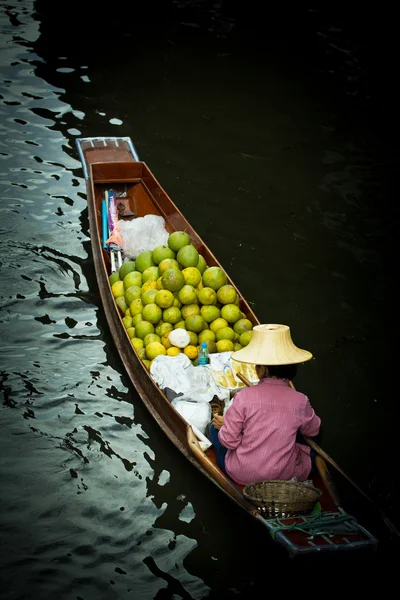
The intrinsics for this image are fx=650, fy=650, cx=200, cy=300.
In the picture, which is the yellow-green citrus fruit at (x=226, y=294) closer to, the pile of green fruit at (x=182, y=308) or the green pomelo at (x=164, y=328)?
the pile of green fruit at (x=182, y=308)

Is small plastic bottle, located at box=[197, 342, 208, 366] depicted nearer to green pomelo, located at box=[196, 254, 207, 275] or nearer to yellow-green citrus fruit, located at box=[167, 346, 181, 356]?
yellow-green citrus fruit, located at box=[167, 346, 181, 356]

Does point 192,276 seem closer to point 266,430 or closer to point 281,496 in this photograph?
point 266,430

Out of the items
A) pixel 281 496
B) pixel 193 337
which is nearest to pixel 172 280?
pixel 193 337

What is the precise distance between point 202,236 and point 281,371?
4699 mm

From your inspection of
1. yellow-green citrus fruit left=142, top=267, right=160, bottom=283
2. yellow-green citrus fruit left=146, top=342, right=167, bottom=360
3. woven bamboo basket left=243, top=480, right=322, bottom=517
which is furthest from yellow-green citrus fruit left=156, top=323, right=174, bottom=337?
woven bamboo basket left=243, top=480, right=322, bottom=517

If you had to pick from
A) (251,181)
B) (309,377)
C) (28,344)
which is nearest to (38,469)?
(28,344)

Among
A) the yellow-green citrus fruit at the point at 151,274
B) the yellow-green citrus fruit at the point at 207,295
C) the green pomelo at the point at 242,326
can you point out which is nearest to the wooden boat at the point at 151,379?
the green pomelo at the point at 242,326

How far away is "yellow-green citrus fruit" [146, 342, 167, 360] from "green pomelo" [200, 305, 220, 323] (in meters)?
0.52

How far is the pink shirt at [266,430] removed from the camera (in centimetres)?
437

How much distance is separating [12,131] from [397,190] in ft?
21.1

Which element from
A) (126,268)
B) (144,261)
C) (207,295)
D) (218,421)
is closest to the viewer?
(218,421)

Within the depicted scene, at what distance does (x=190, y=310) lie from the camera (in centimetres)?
623

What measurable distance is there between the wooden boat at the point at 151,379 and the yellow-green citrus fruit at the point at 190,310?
0.45 m

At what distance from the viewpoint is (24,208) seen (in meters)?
9.02
